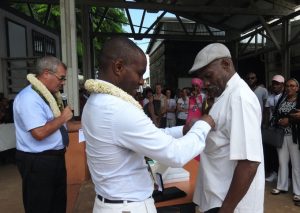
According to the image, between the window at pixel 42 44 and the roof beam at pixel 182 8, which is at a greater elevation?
the roof beam at pixel 182 8

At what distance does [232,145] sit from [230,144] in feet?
0.04

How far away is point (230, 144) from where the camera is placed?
56.1 inches

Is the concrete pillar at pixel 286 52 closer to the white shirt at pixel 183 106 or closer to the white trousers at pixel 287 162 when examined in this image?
the white shirt at pixel 183 106

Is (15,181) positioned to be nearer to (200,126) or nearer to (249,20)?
(200,126)

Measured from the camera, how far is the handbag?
470 cm

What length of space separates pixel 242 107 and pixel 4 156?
6714 millimetres

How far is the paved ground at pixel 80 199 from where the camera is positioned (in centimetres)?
421

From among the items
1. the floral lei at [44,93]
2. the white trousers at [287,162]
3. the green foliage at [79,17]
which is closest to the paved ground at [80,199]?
the white trousers at [287,162]

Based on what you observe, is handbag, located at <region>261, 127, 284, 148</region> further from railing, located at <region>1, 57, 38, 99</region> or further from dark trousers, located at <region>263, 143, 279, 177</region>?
railing, located at <region>1, 57, 38, 99</region>

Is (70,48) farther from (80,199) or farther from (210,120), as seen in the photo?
(210,120)

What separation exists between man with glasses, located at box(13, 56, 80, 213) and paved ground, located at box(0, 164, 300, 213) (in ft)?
5.37

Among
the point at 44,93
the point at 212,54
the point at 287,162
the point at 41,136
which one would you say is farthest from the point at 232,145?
the point at 287,162

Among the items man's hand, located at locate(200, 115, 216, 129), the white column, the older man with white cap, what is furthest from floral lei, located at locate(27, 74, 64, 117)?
the white column

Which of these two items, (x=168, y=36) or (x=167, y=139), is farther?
(x=168, y=36)
